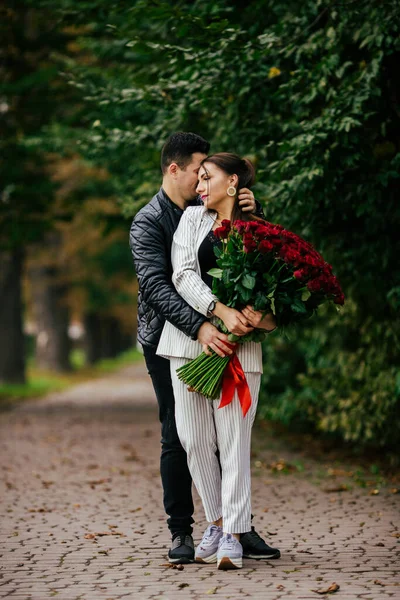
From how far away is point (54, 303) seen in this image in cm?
2888

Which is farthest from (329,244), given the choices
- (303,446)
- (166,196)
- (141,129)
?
(303,446)

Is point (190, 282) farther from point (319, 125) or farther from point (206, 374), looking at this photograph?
point (319, 125)

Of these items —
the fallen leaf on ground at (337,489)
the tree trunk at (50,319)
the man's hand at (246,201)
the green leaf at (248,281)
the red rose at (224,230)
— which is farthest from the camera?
the tree trunk at (50,319)

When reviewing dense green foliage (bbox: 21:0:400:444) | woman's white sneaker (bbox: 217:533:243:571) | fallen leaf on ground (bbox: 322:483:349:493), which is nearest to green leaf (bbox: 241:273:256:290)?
woman's white sneaker (bbox: 217:533:243:571)

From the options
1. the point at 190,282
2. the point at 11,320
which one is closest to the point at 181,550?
the point at 190,282

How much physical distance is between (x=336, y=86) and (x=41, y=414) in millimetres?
10935

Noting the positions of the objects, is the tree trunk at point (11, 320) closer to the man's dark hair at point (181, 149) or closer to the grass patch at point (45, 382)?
the grass patch at point (45, 382)

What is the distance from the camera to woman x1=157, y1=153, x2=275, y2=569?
5.06 m

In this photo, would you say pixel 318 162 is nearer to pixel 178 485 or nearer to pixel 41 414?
pixel 178 485

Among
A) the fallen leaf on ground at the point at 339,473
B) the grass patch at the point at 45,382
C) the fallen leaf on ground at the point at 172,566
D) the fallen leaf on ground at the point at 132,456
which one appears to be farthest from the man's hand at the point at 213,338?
the grass patch at the point at 45,382

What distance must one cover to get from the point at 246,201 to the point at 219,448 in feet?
4.46

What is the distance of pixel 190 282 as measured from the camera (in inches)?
199

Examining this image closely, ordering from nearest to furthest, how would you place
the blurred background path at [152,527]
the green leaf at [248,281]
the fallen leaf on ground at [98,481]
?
the blurred background path at [152,527] < the green leaf at [248,281] < the fallen leaf on ground at [98,481]

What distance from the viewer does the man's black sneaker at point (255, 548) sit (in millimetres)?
5309
